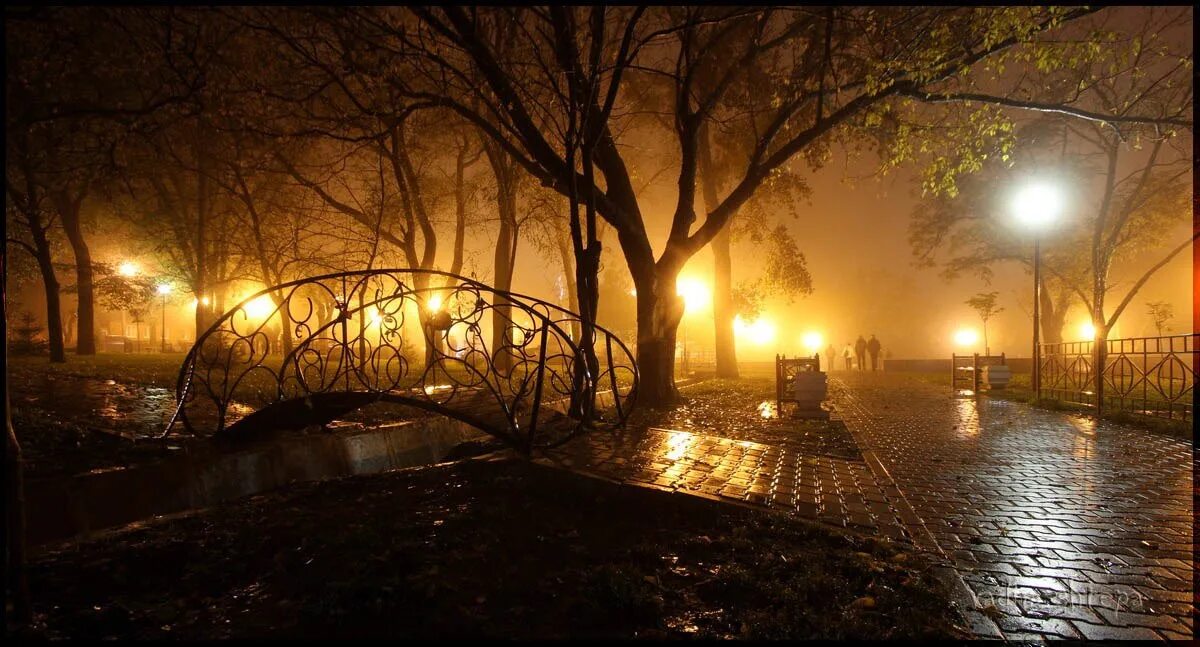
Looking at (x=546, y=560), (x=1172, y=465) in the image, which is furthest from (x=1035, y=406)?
(x=546, y=560)

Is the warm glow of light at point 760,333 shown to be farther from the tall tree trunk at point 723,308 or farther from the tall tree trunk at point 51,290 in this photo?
the tall tree trunk at point 51,290

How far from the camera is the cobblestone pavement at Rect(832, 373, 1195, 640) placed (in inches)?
119

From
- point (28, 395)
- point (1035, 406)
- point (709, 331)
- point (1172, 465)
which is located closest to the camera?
point (1172, 465)

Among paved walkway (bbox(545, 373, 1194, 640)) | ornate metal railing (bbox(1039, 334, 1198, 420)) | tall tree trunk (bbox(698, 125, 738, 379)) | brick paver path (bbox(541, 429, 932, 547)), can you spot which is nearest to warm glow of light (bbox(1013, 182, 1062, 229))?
ornate metal railing (bbox(1039, 334, 1198, 420))

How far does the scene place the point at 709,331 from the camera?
57.1 metres

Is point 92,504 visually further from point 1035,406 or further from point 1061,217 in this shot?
point 1061,217

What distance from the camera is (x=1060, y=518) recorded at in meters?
4.54

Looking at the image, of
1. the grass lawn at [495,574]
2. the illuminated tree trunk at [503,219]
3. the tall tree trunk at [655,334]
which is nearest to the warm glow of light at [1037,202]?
the tall tree trunk at [655,334]

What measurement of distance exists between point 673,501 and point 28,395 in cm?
868

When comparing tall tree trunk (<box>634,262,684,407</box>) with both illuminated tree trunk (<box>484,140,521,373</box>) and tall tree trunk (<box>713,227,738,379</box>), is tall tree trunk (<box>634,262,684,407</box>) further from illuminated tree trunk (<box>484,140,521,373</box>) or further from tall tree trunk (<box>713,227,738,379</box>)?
tall tree trunk (<box>713,227,738,379</box>)

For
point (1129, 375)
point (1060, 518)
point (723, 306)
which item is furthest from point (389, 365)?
point (723, 306)

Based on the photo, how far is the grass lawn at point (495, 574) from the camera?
2896 millimetres

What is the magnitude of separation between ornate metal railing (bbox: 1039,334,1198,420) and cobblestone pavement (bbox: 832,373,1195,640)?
1177 mm

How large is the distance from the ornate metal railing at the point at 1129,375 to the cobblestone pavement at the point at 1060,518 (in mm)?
1177
